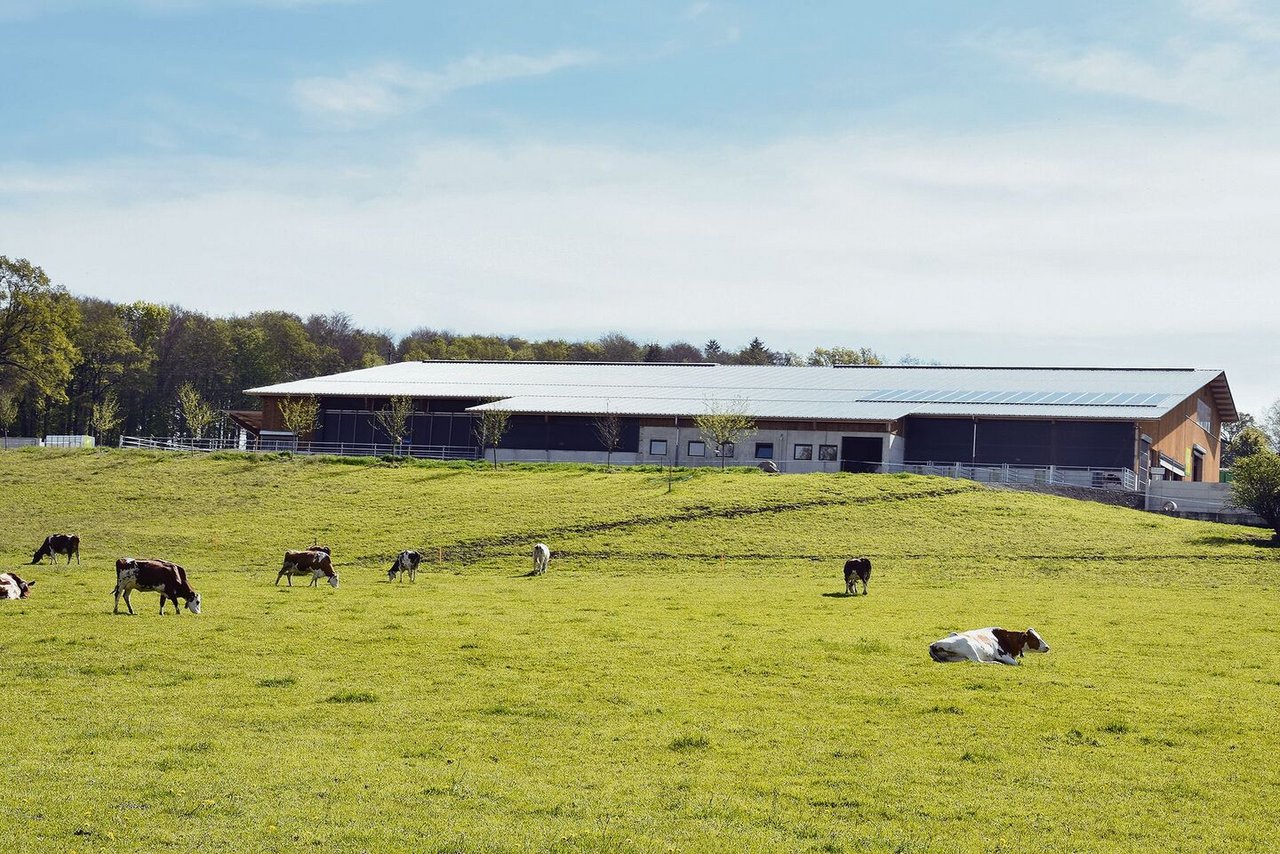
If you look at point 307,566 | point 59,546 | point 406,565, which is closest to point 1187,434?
point 406,565

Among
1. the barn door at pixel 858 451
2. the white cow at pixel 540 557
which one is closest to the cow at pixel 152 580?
the white cow at pixel 540 557

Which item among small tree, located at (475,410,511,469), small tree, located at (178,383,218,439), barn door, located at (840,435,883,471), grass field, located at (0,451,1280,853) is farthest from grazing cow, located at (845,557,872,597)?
small tree, located at (178,383,218,439)

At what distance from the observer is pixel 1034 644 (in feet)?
68.5

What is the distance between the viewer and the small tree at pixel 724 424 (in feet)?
217

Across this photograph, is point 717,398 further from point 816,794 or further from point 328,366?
point 816,794

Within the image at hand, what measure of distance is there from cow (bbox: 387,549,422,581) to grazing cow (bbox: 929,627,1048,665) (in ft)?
57.5

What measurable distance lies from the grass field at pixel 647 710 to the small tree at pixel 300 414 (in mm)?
37424

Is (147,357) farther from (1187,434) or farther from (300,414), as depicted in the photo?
(1187,434)

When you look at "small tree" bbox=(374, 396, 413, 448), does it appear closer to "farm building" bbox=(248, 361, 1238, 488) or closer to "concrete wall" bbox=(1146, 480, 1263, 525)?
"farm building" bbox=(248, 361, 1238, 488)

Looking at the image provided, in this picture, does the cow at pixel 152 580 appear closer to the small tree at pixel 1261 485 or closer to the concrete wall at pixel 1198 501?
the small tree at pixel 1261 485

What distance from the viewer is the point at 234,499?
5216 cm

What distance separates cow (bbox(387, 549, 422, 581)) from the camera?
3434cm

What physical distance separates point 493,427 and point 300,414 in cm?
1288

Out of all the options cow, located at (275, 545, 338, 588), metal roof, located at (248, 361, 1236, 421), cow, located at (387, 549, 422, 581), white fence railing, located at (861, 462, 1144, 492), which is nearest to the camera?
cow, located at (275, 545, 338, 588)
